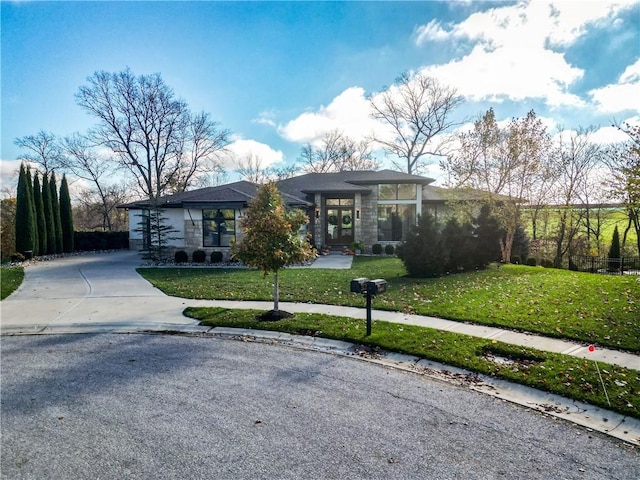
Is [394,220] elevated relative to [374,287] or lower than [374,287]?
elevated

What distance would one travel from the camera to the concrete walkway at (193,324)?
4202 millimetres

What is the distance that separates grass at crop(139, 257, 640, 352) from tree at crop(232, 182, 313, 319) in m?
1.99

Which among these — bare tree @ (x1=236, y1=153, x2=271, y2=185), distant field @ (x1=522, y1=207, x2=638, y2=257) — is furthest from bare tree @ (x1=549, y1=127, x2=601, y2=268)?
bare tree @ (x1=236, y1=153, x2=271, y2=185)

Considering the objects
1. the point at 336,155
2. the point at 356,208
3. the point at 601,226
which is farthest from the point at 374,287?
the point at 336,155

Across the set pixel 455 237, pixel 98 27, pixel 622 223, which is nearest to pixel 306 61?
pixel 98 27

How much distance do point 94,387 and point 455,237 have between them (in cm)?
1309

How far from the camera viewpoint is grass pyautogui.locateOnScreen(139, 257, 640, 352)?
6.93 meters

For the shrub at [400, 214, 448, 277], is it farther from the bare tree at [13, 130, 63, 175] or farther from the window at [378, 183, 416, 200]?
the bare tree at [13, 130, 63, 175]

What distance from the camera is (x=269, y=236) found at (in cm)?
786

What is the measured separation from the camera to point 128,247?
2888 cm

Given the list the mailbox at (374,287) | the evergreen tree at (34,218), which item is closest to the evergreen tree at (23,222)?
the evergreen tree at (34,218)

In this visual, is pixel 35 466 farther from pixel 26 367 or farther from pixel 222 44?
pixel 222 44

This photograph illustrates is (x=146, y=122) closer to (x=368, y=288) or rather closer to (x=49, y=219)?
(x=49, y=219)

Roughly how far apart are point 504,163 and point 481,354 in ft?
46.8
